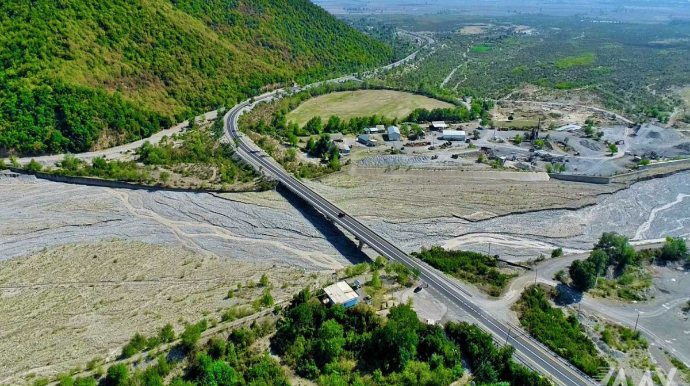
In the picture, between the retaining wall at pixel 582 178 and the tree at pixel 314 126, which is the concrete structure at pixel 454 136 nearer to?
the retaining wall at pixel 582 178

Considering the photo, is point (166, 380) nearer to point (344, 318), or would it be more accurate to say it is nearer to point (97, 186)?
point (344, 318)

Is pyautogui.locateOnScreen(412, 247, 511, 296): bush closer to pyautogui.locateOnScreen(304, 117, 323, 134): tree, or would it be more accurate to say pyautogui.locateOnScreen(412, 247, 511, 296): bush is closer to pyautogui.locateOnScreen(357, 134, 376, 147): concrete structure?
pyautogui.locateOnScreen(357, 134, 376, 147): concrete structure

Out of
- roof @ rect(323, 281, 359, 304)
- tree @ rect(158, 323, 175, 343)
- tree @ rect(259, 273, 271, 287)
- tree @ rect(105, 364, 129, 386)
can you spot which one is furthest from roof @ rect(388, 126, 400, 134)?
tree @ rect(105, 364, 129, 386)

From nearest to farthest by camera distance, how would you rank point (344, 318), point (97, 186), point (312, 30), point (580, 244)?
point (344, 318) → point (580, 244) → point (97, 186) → point (312, 30)

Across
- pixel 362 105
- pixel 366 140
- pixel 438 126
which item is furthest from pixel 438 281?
pixel 362 105

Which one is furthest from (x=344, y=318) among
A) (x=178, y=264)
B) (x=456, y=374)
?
(x=178, y=264)
